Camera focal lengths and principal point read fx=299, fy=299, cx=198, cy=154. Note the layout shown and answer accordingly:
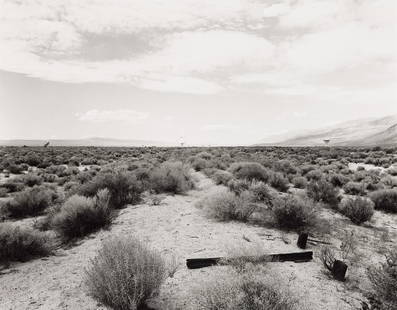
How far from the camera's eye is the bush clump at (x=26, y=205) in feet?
32.1

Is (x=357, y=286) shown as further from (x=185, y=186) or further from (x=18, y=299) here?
(x=185, y=186)

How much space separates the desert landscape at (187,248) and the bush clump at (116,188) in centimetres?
4

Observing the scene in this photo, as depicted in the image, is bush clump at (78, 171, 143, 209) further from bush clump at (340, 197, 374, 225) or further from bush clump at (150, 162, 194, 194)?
bush clump at (340, 197, 374, 225)

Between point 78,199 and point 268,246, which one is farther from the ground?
point 78,199

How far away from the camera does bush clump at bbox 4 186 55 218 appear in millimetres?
9773

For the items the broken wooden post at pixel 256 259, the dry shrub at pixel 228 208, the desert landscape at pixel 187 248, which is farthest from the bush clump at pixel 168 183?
the broken wooden post at pixel 256 259

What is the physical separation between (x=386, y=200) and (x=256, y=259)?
8.58 m

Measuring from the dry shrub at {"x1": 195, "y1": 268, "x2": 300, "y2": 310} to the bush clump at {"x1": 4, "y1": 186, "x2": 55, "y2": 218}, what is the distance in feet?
27.4

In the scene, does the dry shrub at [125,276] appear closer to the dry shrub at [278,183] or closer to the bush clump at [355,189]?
the dry shrub at [278,183]

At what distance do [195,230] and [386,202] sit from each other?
7760mm

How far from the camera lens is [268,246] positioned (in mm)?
6488

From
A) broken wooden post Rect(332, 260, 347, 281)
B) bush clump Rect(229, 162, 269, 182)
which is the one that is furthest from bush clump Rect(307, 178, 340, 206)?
broken wooden post Rect(332, 260, 347, 281)

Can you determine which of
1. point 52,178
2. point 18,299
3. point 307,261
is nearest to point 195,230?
point 307,261

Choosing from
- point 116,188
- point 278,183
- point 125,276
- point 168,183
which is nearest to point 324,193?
point 278,183
